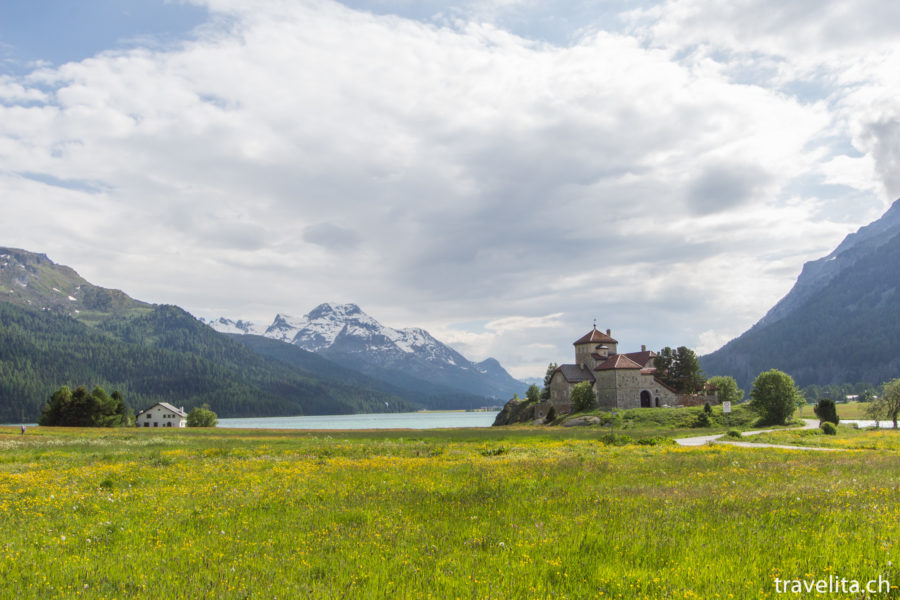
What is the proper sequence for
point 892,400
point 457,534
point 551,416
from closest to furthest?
point 457,534 → point 892,400 → point 551,416

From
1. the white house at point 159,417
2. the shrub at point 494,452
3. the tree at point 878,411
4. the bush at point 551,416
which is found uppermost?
the shrub at point 494,452

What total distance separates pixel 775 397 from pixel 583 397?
34.2 m

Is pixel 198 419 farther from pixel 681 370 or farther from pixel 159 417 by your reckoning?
pixel 681 370

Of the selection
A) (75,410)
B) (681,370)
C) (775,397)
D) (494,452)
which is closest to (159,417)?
(75,410)

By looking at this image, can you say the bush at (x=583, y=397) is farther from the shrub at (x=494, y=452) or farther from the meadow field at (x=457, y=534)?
the meadow field at (x=457, y=534)

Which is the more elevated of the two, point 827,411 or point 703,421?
point 827,411

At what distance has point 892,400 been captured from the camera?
70.4 meters

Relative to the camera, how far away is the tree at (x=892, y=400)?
6988 cm

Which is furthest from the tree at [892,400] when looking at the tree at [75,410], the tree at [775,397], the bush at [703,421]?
the tree at [75,410]

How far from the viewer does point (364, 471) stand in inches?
870

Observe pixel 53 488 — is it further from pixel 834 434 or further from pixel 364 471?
pixel 834 434

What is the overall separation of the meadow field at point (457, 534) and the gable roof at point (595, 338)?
351ft

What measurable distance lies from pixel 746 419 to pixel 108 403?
12355 cm

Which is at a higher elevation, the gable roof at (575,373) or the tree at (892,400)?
the gable roof at (575,373)
